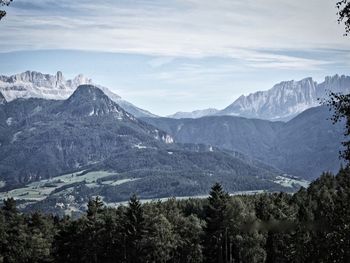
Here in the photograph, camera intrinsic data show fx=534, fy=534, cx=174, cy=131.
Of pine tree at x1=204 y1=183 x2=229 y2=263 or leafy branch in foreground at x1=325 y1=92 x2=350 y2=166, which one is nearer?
leafy branch in foreground at x1=325 y1=92 x2=350 y2=166

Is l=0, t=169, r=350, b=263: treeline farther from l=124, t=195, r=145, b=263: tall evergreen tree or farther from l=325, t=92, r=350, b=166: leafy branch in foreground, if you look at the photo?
l=325, t=92, r=350, b=166: leafy branch in foreground

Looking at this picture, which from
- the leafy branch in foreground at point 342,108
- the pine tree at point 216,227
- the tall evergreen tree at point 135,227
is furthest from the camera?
the pine tree at point 216,227

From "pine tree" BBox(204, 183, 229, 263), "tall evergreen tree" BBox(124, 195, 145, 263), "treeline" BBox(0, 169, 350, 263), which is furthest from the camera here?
"pine tree" BBox(204, 183, 229, 263)

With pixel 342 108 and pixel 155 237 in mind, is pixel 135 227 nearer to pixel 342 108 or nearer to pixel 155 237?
pixel 155 237

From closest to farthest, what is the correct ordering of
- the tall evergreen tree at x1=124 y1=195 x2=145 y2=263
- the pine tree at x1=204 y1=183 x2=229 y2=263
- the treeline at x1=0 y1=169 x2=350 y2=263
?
the treeline at x1=0 y1=169 x2=350 y2=263 → the tall evergreen tree at x1=124 y1=195 x2=145 y2=263 → the pine tree at x1=204 y1=183 x2=229 y2=263

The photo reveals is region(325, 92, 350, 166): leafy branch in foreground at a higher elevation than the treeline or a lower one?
higher

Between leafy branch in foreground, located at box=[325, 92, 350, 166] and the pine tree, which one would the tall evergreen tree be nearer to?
the pine tree

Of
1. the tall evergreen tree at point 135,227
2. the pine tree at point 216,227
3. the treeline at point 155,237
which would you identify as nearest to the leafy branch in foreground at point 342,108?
the treeline at point 155,237

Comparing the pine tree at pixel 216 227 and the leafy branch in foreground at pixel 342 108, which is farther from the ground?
the leafy branch in foreground at pixel 342 108

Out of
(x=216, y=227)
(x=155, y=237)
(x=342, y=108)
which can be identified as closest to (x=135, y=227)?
(x=155, y=237)

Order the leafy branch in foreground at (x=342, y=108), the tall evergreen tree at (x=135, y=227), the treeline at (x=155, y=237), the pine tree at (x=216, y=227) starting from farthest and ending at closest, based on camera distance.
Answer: the pine tree at (x=216, y=227) → the tall evergreen tree at (x=135, y=227) → the treeline at (x=155, y=237) → the leafy branch in foreground at (x=342, y=108)

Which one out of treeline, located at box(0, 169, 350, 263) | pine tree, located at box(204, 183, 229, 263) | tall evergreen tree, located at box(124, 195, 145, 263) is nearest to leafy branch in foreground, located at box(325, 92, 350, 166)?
treeline, located at box(0, 169, 350, 263)

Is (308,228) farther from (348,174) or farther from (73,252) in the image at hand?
(73,252)

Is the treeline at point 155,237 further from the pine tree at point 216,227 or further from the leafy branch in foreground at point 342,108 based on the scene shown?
the leafy branch in foreground at point 342,108
